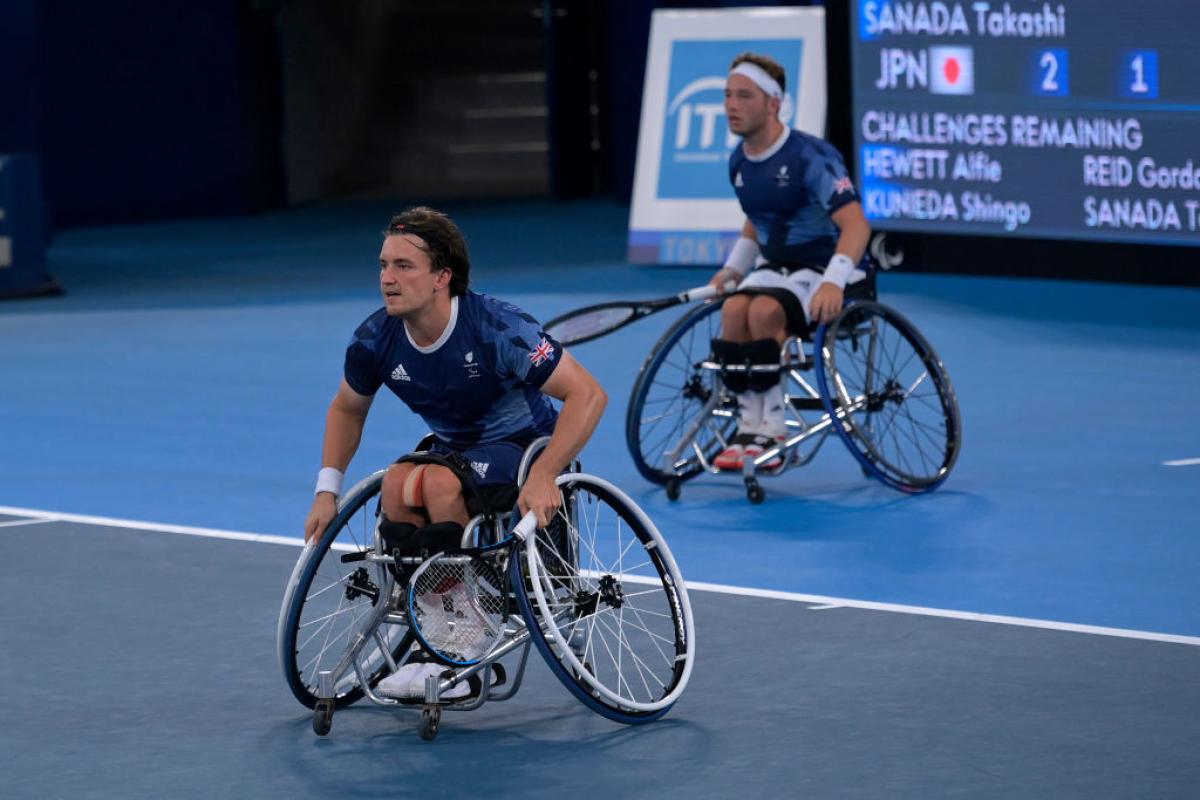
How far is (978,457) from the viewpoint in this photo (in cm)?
→ 853

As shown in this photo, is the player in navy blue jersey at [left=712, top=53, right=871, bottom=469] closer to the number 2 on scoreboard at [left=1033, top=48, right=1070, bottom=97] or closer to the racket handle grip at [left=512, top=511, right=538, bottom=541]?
the racket handle grip at [left=512, top=511, right=538, bottom=541]

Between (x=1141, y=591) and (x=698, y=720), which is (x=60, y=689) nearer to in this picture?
(x=698, y=720)

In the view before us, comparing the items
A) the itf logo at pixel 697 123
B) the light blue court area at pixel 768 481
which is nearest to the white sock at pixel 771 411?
the light blue court area at pixel 768 481

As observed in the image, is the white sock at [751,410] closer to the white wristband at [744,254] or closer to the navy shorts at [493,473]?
the white wristband at [744,254]

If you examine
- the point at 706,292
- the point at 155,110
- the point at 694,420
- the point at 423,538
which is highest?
the point at 155,110

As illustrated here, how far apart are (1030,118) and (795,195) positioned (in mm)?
5172

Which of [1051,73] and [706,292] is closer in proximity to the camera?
[706,292]

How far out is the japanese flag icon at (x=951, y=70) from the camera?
510 inches

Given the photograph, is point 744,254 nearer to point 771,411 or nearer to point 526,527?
point 771,411

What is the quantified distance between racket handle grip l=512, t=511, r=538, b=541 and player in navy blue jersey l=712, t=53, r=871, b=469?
2.93 m

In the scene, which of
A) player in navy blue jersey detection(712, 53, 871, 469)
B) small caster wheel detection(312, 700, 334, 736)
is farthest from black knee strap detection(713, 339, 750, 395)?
small caster wheel detection(312, 700, 334, 736)

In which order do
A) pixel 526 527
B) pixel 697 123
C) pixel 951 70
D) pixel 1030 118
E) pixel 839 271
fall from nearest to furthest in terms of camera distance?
pixel 526 527 < pixel 839 271 < pixel 1030 118 < pixel 951 70 < pixel 697 123

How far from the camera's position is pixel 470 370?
201 inches

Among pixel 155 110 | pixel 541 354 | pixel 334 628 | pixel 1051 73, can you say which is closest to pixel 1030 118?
pixel 1051 73
